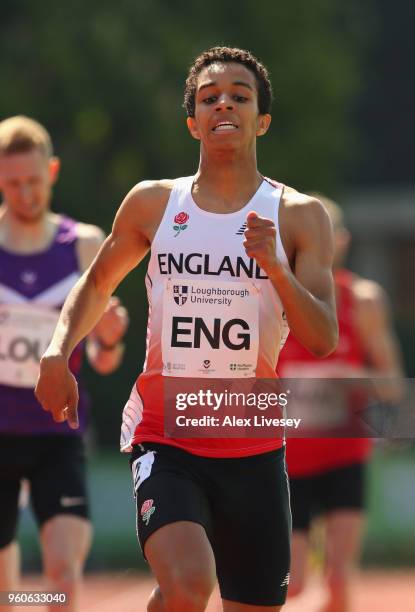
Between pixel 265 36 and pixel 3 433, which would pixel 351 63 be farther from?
pixel 3 433

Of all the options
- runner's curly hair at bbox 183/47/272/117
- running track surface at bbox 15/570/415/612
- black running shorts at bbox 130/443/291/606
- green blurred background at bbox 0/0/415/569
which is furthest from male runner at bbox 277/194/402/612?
green blurred background at bbox 0/0/415/569

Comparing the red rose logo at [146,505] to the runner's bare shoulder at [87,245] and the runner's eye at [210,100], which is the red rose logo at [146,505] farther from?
the runner's bare shoulder at [87,245]

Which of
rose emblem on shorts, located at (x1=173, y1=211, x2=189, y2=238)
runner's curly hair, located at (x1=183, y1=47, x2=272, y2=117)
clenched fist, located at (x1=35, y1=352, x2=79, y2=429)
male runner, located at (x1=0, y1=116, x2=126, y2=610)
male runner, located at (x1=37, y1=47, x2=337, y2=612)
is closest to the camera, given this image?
clenched fist, located at (x1=35, y1=352, x2=79, y2=429)

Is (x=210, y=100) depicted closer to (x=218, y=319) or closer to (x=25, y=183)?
(x=218, y=319)

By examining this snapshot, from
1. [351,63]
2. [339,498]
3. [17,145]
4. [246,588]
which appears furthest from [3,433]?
[351,63]

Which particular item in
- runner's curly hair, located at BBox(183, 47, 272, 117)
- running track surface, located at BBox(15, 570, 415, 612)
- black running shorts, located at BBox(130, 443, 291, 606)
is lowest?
running track surface, located at BBox(15, 570, 415, 612)

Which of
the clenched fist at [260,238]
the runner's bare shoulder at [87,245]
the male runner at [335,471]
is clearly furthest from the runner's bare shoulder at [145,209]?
the male runner at [335,471]

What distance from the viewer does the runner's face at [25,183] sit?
6.13m

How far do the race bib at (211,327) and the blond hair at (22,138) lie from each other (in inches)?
69.7

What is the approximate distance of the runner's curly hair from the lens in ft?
15.7

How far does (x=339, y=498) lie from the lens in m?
7.59

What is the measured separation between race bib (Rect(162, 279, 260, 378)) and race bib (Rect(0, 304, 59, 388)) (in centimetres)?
145

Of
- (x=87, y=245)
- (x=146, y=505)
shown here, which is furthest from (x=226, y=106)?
(x=87, y=245)

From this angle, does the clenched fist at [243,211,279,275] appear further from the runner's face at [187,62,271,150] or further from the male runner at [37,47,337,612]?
the runner's face at [187,62,271,150]
